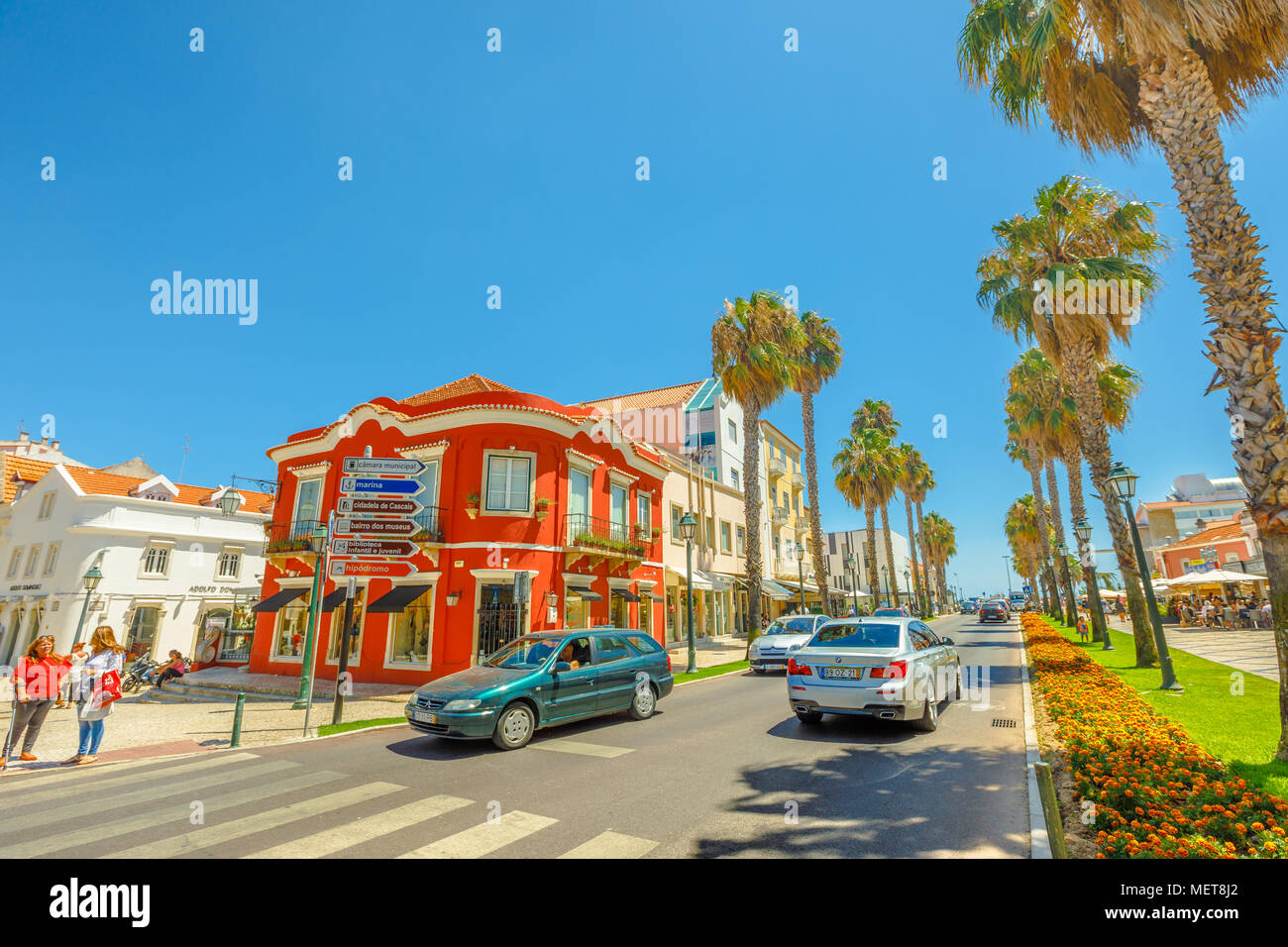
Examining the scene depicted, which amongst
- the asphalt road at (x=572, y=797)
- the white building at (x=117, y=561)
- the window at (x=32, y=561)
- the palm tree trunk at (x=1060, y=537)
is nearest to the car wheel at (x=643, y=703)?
the asphalt road at (x=572, y=797)

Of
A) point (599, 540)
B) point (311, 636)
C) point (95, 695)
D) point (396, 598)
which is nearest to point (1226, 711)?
point (599, 540)

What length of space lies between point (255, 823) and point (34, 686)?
5.92 metres

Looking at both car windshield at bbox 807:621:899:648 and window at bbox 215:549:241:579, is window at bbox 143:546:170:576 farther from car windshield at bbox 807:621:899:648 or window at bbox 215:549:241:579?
car windshield at bbox 807:621:899:648

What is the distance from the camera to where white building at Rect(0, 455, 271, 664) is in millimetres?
27484

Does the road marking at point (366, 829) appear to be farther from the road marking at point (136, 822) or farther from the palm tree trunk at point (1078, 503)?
the palm tree trunk at point (1078, 503)

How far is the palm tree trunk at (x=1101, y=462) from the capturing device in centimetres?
1523

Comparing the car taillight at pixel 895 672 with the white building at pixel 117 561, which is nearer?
the car taillight at pixel 895 672

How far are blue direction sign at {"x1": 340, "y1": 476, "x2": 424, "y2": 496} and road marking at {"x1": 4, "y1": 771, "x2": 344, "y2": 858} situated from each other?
211 inches

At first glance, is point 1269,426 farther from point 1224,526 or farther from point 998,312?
point 1224,526

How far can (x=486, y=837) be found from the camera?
16.3 ft

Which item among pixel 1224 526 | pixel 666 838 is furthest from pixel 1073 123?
pixel 1224 526

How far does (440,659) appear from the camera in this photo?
16.6 m

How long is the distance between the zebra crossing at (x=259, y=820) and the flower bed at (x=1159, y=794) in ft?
12.1

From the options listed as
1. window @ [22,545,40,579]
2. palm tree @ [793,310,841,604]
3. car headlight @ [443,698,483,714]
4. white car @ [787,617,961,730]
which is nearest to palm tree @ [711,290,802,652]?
palm tree @ [793,310,841,604]
